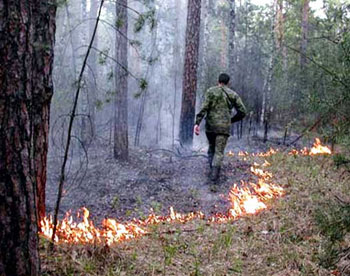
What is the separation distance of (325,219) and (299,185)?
4.44 metres

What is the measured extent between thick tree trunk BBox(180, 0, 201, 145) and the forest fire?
2.88 meters

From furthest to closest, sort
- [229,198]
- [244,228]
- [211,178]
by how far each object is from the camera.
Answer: [211,178] → [229,198] → [244,228]

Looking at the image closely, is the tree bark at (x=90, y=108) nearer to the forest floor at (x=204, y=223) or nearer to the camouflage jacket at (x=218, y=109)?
the forest floor at (x=204, y=223)

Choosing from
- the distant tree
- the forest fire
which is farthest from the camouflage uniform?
the distant tree

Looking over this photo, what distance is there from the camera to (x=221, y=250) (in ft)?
17.5

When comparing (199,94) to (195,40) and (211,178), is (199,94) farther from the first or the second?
(211,178)

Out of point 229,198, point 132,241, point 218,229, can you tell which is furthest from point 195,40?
point 132,241

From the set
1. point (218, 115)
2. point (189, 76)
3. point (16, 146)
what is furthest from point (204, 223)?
point (189, 76)

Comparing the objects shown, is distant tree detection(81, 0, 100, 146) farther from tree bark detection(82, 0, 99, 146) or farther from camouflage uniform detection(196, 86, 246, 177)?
camouflage uniform detection(196, 86, 246, 177)

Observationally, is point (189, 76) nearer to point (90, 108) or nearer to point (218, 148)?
point (218, 148)

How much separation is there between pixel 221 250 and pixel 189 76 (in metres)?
8.29

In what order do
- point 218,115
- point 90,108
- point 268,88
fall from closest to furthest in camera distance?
point 218,115 < point 90,108 < point 268,88

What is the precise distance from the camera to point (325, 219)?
4.39m

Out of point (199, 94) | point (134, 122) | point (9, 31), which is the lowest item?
point (134, 122)
